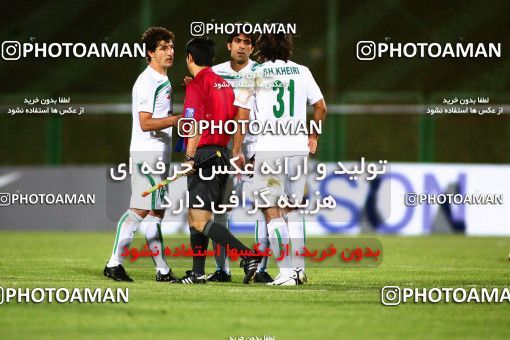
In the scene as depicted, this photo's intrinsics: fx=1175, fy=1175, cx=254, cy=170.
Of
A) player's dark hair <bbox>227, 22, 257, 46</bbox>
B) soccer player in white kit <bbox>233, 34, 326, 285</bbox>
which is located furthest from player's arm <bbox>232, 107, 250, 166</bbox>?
player's dark hair <bbox>227, 22, 257, 46</bbox>

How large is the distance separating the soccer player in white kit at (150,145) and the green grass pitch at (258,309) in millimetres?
269

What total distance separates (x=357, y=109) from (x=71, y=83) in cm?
556

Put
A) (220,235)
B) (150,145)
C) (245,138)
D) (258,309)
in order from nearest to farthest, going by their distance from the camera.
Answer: (258,309)
(220,235)
(150,145)
(245,138)

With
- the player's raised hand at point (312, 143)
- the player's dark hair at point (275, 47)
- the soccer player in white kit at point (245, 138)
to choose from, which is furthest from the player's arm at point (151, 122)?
the player's raised hand at point (312, 143)

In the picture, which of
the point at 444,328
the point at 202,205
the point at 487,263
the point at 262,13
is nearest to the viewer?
the point at 444,328

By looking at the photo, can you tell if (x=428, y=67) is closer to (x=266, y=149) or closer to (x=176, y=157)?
(x=176, y=157)

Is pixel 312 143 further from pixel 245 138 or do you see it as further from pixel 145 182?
pixel 145 182

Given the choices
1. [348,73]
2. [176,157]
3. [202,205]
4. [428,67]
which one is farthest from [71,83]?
[202,205]

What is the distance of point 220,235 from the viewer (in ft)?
30.0

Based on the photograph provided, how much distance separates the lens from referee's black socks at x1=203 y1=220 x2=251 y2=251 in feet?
29.8

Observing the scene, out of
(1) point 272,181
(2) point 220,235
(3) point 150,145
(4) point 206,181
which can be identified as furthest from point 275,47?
(2) point 220,235

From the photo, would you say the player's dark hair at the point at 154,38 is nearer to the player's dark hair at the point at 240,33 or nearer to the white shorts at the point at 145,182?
the player's dark hair at the point at 240,33

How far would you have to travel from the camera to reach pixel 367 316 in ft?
25.3

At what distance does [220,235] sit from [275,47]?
155cm
